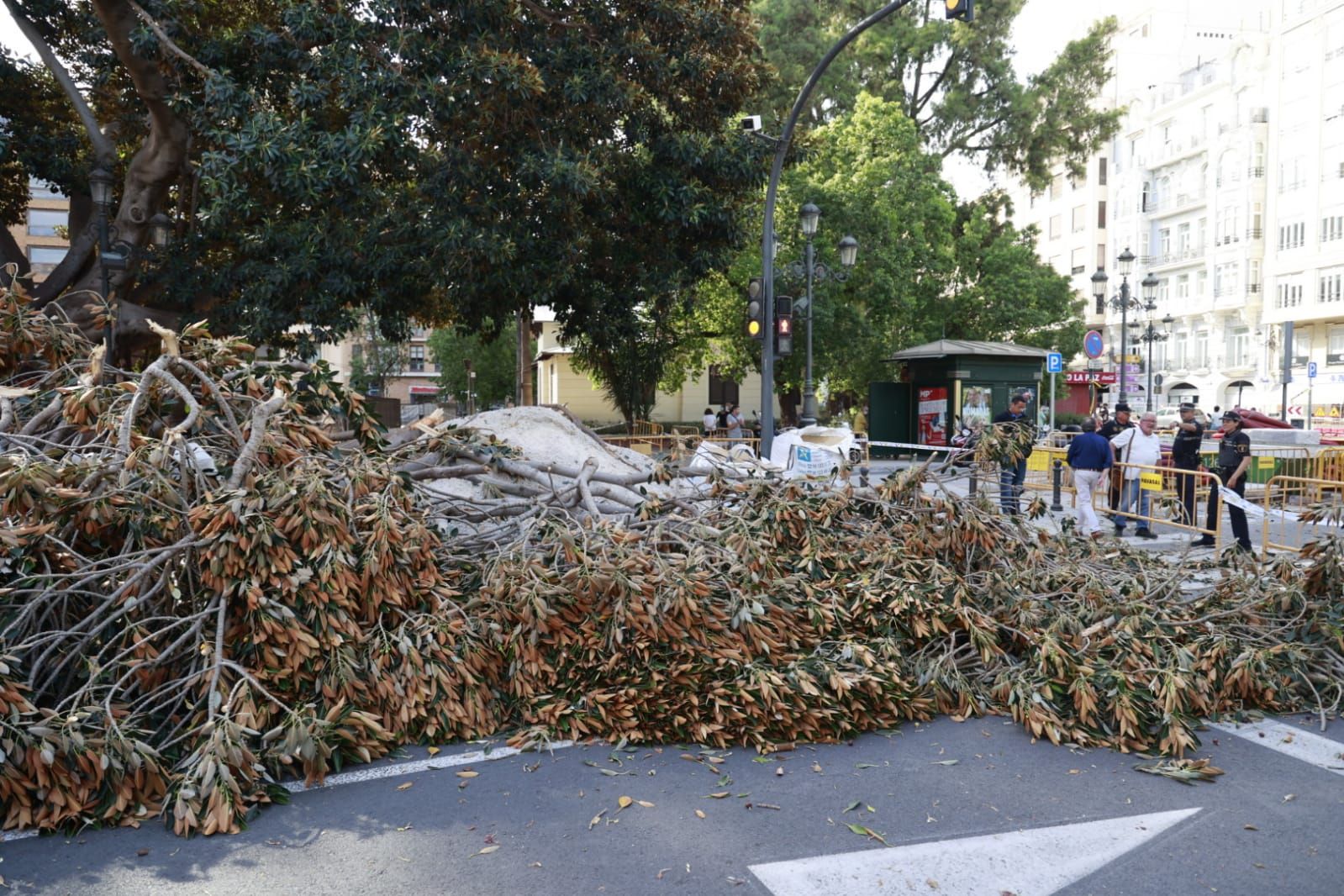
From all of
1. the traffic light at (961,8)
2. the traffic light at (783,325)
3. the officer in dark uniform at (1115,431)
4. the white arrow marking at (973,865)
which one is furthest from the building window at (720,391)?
the white arrow marking at (973,865)

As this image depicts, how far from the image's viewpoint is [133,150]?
1792cm

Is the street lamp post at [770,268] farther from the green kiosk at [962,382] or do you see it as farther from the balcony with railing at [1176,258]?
the balcony with railing at [1176,258]

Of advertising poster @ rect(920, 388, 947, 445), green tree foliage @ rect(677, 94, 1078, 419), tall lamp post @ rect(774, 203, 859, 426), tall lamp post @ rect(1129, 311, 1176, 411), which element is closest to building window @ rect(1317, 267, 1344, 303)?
tall lamp post @ rect(1129, 311, 1176, 411)

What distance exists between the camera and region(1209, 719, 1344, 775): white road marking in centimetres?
514

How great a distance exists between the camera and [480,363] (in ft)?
179

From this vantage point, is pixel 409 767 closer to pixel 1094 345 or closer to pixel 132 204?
pixel 132 204

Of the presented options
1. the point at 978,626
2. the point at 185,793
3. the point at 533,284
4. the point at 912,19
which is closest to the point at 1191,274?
the point at 912,19

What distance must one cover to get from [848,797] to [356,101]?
11049 millimetres

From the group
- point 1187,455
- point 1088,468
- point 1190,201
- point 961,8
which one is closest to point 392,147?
point 961,8

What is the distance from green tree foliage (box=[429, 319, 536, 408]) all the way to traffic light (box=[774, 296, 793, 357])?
34.9 m

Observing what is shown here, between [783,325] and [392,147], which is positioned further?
[783,325]

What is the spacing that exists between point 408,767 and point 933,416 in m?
19.4

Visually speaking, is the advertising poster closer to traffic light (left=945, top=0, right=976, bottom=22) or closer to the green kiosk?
the green kiosk

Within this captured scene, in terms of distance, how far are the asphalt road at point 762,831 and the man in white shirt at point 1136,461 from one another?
8429 millimetres
